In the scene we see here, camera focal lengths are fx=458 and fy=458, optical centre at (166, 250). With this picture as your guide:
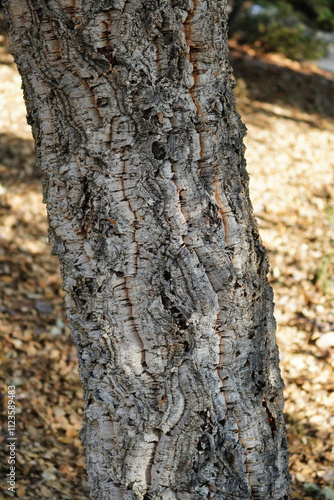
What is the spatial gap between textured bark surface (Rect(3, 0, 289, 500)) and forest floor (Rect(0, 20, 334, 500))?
3.72 feet

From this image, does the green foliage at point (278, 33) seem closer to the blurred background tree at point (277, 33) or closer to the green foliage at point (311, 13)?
the blurred background tree at point (277, 33)

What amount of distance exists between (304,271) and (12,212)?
2938mm

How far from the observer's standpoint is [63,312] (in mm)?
3836

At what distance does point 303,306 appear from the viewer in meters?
3.95

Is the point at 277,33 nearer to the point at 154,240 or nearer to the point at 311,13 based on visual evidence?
the point at 311,13

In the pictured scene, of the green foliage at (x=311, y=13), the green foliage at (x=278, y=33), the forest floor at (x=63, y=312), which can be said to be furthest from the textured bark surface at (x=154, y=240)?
the green foliage at (x=311, y=13)

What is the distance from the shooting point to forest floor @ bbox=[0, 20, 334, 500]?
2.67 meters

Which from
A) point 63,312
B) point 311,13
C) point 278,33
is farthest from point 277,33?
point 63,312

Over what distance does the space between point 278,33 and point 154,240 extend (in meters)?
11.8

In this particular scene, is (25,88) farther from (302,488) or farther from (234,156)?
(302,488)

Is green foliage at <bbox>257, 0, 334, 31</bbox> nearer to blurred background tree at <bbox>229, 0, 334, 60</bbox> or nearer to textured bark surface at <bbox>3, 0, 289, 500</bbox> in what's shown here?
blurred background tree at <bbox>229, 0, 334, 60</bbox>

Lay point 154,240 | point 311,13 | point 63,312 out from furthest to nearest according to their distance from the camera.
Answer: point 311,13 → point 63,312 → point 154,240

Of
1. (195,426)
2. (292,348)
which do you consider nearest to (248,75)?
(292,348)

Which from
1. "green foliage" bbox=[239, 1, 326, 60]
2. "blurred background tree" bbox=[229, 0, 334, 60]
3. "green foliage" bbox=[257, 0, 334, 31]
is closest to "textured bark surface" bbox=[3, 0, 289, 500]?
"blurred background tree" bbox=[229, 0, 334, 60]
